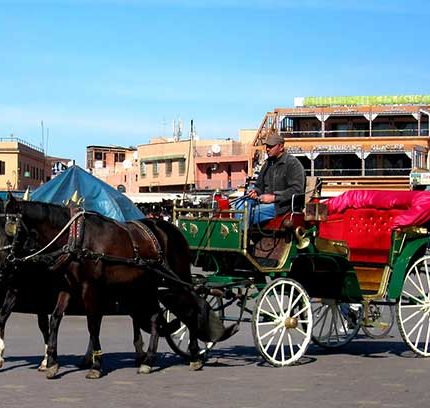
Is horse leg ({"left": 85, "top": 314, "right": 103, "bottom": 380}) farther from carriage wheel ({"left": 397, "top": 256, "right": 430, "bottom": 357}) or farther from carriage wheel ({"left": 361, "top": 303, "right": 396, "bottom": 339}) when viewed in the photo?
carriage wheel ({"left": 397, "top": 256, "right": 430, "bottom": 357})

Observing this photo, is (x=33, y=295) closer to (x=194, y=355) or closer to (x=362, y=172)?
(x=194, y=355)

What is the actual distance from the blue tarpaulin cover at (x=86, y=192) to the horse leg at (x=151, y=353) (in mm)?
10124

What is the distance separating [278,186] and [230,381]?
101 inches

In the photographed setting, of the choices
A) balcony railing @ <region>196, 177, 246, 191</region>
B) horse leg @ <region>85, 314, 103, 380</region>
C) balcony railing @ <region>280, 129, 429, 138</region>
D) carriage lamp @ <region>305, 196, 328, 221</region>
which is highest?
balcony railing @ <region>280, 129, 429, 138</region>

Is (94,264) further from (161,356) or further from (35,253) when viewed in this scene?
(161,356)

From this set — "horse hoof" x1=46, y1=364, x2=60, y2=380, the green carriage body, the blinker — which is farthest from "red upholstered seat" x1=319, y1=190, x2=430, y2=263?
the blinker

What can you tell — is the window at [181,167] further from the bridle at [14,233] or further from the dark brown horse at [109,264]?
the bridle at [14,233]

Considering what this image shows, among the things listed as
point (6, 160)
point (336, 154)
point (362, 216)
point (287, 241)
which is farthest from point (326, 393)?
point (6, 160)

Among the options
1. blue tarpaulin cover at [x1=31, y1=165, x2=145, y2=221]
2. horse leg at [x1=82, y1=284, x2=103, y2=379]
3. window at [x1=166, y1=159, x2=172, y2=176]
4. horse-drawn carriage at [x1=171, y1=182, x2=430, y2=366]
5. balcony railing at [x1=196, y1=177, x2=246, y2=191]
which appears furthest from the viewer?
window at [x1=166, y1=159, x2=172, y2=176]

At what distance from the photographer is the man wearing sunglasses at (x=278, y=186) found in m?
10.9

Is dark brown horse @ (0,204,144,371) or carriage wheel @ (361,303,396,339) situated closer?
dark brown horse @ (0,204,144,371)

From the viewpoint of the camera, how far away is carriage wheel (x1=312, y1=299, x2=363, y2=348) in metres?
12.4

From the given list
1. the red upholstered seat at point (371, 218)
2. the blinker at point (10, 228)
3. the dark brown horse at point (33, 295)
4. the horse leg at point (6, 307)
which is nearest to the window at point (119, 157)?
the red upholstered seat at point (371, 218)

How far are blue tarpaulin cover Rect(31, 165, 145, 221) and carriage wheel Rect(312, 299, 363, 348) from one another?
8.58m
